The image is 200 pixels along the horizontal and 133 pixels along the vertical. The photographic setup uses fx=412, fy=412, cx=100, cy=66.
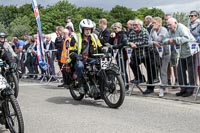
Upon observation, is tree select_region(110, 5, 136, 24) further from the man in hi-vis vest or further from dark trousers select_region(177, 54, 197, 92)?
the man in hi-vis vest

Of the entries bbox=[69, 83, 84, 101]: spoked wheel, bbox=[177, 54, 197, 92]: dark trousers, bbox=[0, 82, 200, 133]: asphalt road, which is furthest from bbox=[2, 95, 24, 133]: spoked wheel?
bbox=[177, 54, 197, 92]: dark trousers

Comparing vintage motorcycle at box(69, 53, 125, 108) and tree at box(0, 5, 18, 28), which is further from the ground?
tree at box(0, 5, 18, 28)

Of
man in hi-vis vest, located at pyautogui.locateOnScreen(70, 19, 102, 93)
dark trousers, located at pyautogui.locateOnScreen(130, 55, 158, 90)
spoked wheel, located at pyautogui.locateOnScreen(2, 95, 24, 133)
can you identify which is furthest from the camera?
dark trousers, located at pyautogui.locateOnScreen(130, 55, 158, 90)

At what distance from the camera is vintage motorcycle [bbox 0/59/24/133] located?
19.3 ft

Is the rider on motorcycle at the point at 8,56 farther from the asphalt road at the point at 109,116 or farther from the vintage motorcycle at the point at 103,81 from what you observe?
the vintage motorcycle at the point at 103,81

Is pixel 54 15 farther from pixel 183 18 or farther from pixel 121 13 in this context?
pixel 183 18

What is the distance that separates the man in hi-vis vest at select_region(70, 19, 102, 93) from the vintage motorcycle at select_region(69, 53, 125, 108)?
0.17 m

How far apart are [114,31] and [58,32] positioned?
2955 millimetres

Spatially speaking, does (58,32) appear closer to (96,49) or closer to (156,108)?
(96,49)

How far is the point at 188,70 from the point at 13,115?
4.80m

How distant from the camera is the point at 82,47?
9.23 m

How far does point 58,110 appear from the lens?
859 cm

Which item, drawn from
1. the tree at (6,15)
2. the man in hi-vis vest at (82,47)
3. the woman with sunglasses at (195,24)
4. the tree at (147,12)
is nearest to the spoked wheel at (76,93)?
the man in hi-vis vest at (82,47)

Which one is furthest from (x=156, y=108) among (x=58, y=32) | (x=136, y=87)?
(x=58, y=32)
